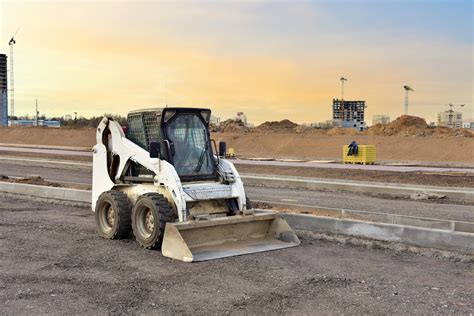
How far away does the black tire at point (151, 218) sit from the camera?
892 centimetres

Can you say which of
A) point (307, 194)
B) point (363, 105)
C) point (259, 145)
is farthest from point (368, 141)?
point (363, 105)

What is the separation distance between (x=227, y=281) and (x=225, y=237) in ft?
5.81

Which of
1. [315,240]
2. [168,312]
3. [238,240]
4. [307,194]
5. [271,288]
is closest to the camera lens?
[168,312]

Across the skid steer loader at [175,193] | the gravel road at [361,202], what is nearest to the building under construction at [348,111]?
the gravel road at [361,202]

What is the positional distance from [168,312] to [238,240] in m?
3.26

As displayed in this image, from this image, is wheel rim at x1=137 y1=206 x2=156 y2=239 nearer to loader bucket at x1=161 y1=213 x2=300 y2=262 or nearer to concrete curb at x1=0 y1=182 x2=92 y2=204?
loader bucket at x1=161 y1=213 x2=300 y2=262

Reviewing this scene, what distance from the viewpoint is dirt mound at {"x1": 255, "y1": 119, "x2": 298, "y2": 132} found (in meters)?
74.3

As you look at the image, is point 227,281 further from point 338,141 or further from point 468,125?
point 468,125

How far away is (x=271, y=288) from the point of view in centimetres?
727

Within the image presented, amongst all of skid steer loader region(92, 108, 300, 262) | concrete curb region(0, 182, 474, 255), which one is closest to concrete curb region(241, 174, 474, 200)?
concrete curb region(0, 182, 474, 255)

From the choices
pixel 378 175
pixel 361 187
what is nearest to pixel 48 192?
pixel 361 187

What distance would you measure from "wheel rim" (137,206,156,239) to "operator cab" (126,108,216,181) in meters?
0.83

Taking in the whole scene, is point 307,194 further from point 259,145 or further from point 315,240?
point 259,145

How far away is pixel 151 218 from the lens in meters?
9.30
